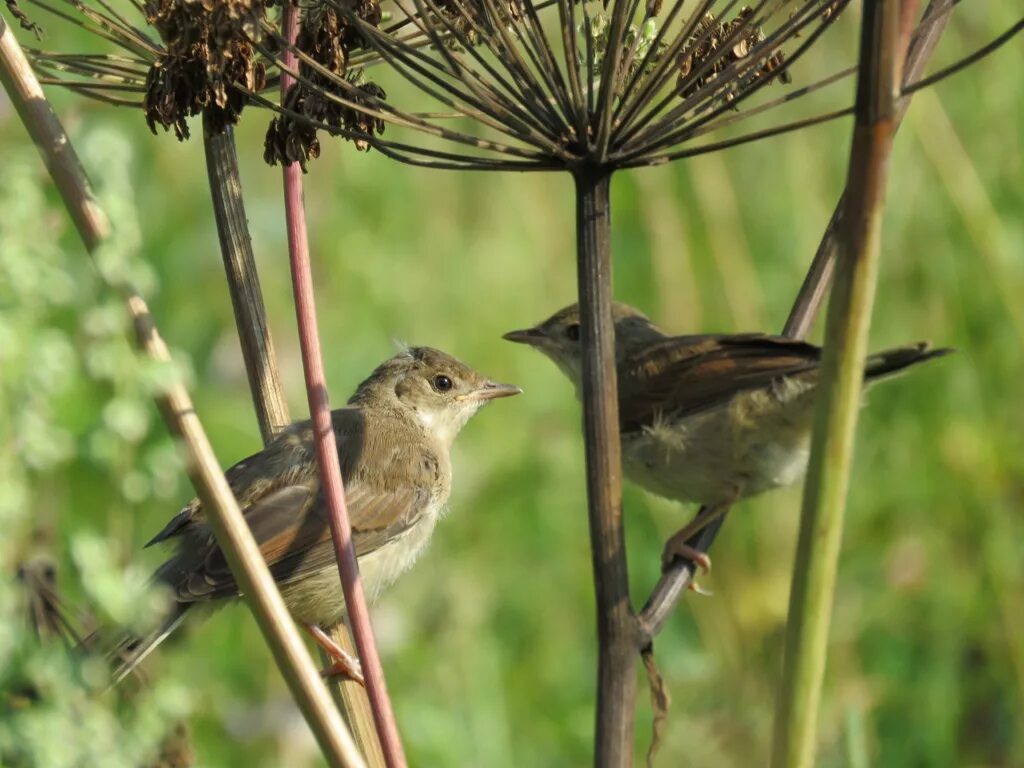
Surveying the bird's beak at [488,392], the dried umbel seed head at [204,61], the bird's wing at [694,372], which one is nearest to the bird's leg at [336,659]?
the dried umbel seed head at [204,61]

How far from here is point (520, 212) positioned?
9188 millimetres

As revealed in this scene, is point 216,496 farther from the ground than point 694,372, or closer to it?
farther from the ground

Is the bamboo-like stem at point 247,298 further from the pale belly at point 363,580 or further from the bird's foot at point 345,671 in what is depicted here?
the pale belly at point 363,580

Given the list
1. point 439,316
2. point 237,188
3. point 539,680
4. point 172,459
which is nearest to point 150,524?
point 539,680

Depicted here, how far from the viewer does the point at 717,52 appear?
2766 millimetres

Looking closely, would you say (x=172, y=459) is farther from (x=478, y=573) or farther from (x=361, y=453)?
(x=478, y=573)

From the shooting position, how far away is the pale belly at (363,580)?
15.8 ft

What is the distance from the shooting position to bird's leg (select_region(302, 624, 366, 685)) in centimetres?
356

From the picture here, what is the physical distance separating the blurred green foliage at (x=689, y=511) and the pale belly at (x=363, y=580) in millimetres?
584

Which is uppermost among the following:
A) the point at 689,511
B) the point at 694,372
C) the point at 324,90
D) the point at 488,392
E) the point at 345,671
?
the point at 324,90

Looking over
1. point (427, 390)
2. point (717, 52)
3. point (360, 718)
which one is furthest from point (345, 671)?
point (427, 390)

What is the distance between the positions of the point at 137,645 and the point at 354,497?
4.73 ft

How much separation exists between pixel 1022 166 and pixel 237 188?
17.2 feet

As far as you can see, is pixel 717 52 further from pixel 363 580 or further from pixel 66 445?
pixel 363 580
